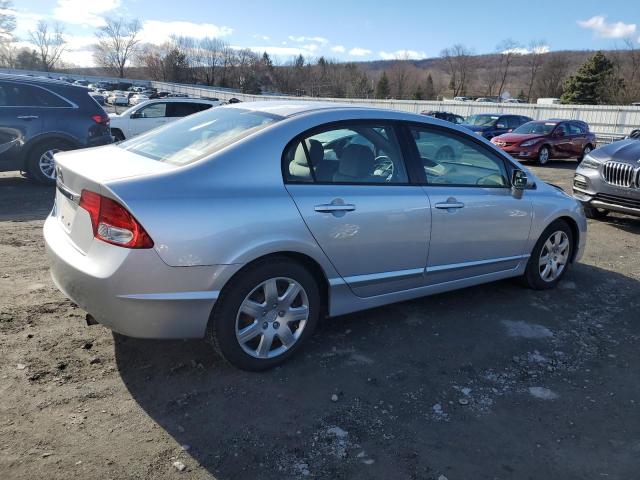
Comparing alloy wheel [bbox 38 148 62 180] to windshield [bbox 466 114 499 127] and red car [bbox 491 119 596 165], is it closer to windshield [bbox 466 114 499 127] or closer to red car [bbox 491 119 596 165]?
red car [bbox 491 119 596 165]

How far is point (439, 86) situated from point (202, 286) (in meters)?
121

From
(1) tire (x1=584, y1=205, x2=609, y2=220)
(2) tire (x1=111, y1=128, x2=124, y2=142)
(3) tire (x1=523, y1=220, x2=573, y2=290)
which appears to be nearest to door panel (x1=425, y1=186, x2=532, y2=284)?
(3) tire (x1=523, y1=220, x2=573, y2=290)

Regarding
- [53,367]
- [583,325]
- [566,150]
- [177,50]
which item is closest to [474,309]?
[583,325]

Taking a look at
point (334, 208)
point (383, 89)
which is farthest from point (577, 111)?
point (383, 89)

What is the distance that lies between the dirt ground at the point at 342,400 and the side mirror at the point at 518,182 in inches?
41.3

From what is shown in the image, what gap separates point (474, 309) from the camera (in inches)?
179

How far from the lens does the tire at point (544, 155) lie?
1714 centimetres

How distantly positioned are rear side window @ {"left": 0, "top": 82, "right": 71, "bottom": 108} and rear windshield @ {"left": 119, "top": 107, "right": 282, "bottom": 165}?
589cm

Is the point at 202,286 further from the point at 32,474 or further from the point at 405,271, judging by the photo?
the point at 405,271

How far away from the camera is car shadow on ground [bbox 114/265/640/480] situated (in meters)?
2.59

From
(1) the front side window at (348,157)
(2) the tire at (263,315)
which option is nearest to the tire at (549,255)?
(1) the front side window at (348,157)

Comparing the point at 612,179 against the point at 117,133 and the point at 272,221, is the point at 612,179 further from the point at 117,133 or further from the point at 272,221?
the point at 117,133

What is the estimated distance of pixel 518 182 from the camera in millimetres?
4445

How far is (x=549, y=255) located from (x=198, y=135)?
11.6 ft
